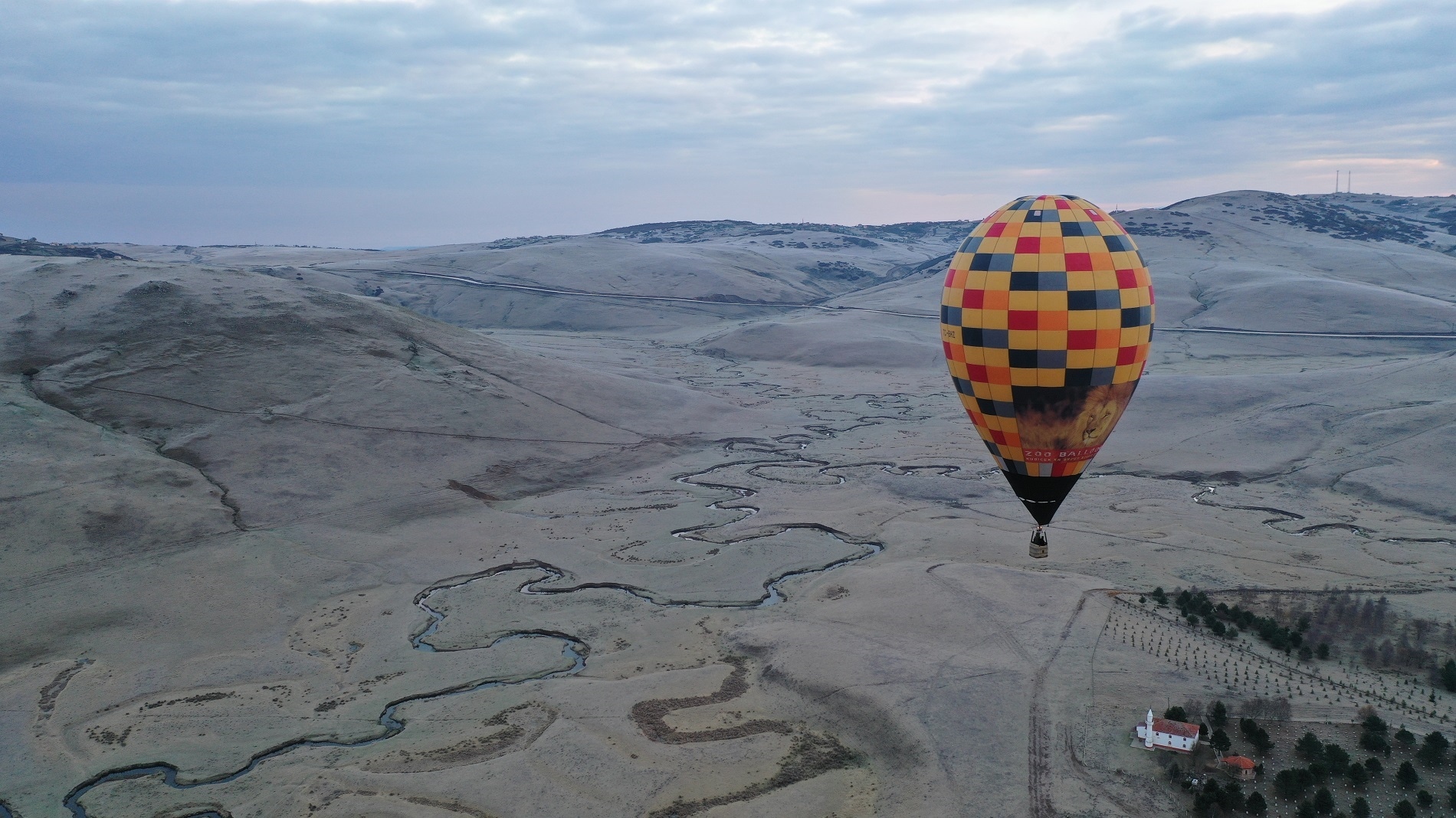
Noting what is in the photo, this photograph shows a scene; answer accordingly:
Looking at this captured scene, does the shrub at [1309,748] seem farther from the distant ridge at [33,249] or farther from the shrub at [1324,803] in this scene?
the distant ridge at [33,249]

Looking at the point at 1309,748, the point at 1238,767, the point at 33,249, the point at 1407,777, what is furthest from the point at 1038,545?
the point at 33,249

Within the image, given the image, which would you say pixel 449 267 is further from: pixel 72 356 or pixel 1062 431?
pixel 1062 431

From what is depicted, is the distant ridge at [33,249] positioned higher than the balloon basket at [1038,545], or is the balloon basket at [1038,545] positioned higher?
the distant ridge at [33,249]

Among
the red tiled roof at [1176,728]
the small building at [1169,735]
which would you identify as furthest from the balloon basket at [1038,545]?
the red tiled roof at [1176,728]

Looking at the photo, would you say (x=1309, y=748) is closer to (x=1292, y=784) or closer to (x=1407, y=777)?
(x=1292, y=784)

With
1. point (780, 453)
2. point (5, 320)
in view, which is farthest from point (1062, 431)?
point (5, 320)
